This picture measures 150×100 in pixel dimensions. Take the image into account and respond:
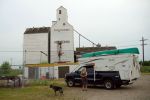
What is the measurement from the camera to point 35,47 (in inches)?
2454

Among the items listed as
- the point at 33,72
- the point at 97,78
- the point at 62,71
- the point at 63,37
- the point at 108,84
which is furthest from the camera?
the point at 63,37

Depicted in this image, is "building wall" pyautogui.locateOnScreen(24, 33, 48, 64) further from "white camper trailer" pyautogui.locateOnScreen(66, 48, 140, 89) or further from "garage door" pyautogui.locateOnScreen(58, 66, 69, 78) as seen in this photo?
"white camper trailer" pyautogui.locateOnScreen(66, 48, 140, 89)

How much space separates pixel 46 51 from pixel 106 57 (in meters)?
40.5

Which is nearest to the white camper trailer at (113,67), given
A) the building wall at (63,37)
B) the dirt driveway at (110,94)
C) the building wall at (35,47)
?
the dirt driveway at (110,94)

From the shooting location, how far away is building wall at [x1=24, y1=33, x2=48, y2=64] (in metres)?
61.6

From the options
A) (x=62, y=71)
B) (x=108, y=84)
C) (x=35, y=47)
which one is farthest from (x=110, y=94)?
(x=35, y=47)

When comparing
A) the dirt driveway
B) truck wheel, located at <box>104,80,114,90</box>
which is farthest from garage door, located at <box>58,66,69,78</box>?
the dirt driveway

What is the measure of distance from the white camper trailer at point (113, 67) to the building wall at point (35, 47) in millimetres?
39113

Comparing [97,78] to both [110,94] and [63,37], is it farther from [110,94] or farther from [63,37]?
[63,37]

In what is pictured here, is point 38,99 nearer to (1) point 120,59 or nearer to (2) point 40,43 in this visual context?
(1) point 120,59

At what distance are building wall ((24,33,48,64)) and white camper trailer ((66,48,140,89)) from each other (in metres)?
39.1

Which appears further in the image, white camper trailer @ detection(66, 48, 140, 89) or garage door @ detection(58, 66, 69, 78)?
garage door @ detection(58, 66, 69, 78)

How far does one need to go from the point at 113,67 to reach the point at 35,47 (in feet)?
139

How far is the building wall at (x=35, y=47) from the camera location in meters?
61.6
